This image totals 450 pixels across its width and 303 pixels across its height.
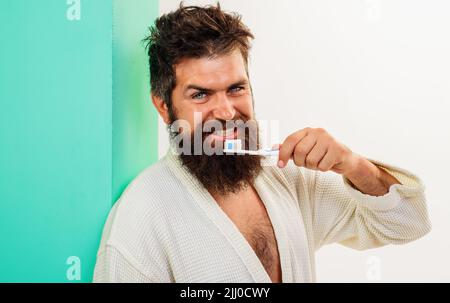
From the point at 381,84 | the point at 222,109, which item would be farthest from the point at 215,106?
the point at 381,84

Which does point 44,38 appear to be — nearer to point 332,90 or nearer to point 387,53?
point 332,90

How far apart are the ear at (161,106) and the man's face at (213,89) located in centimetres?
5

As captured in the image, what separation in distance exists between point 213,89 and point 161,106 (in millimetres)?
154

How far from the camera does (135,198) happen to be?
0.92 m

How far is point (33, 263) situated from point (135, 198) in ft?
0.71

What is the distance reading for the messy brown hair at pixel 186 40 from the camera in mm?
1011

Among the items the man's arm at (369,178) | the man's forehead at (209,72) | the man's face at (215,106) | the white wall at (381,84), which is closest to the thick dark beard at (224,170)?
the man's face at (215,106)

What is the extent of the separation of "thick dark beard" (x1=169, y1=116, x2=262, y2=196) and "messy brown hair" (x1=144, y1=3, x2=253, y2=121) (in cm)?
13

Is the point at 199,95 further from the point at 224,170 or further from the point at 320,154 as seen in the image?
the point at 320,154

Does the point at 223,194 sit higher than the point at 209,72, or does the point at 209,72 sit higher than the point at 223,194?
the point at 209,72

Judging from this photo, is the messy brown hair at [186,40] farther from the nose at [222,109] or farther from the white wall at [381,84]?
the white wall at [381,84]

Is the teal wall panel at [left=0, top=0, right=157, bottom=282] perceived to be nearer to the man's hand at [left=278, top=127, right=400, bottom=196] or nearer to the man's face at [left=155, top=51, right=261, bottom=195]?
the man's face at [left=155, top=51, right=261, bottom=195]

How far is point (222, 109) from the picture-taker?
1.00 m

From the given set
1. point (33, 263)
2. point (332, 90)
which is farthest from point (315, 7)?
point (33, 263)
